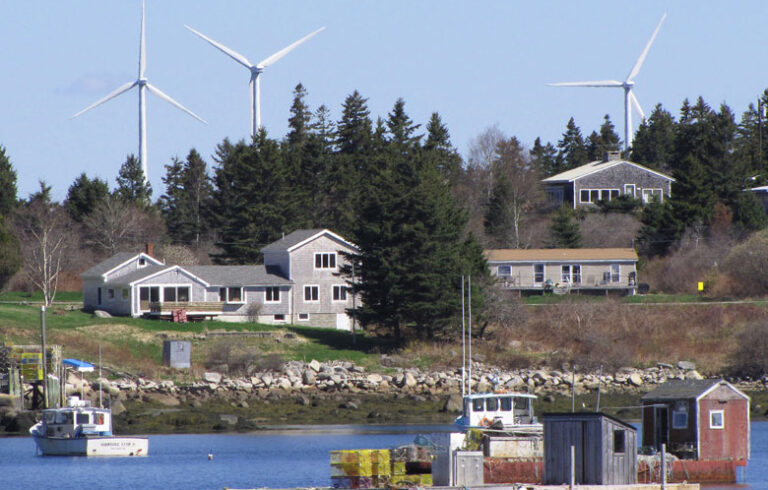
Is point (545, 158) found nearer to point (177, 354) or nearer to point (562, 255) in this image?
point (562, 255)

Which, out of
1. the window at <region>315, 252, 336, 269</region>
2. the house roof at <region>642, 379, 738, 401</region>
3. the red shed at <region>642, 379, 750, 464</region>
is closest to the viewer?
the red shed at <region>642, 379, 750, 464</region>

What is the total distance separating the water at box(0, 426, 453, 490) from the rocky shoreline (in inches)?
94.1

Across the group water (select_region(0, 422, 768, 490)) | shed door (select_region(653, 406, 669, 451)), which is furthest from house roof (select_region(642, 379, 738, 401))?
water (select_region(0, 422, 768, 490))

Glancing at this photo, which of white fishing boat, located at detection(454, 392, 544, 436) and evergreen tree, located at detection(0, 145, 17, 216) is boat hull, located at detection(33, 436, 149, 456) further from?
evergreen tree, located at detection(0, 145, 17, 216)

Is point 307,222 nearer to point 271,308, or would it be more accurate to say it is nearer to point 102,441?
point 271,308

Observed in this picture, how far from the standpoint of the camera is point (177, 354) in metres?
65.7

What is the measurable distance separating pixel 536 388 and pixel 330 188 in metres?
42.8

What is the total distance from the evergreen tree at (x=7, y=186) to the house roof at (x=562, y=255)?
3573 centimetres

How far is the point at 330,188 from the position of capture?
104562mm

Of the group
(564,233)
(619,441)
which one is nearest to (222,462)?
(619,441)

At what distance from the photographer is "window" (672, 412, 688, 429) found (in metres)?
37.3

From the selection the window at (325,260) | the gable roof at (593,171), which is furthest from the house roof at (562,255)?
the gable roof at (593,171)

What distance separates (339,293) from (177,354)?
16.6 meters

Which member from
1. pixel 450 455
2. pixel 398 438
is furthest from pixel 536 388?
pixel 450 455
